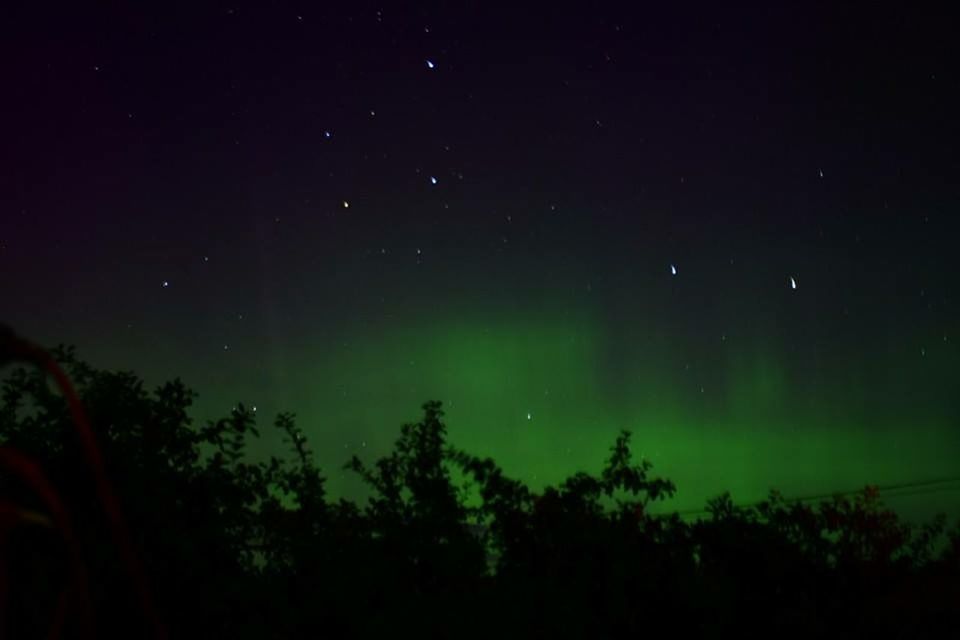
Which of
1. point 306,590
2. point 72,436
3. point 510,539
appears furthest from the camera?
point 510,539

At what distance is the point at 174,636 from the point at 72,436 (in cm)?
152

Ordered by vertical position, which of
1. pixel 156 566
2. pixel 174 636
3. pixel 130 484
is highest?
pixel 130 484

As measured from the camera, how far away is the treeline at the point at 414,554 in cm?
571

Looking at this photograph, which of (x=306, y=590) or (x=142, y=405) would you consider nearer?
(x=306, y=590)

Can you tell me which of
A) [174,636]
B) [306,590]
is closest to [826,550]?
[306,590]

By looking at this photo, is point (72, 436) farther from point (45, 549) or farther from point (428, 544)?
point (428, 544)

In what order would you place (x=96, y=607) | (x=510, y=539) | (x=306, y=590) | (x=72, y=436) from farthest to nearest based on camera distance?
1. (x=510, y=539)
2. (x=72, y=436)
3. (x=306, y=590)
4. (x=96, y=607)

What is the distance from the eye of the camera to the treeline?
571 cm

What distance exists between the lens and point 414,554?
6.79 meters

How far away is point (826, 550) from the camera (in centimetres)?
761

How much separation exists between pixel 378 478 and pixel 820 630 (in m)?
3.39

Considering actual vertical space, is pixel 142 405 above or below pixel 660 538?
above

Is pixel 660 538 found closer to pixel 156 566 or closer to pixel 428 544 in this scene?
pixel 428 544

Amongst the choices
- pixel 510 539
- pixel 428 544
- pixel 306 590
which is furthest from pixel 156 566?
pixel 510 539
